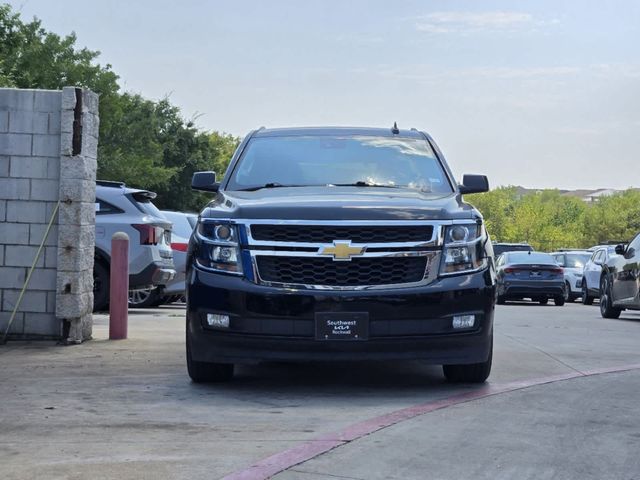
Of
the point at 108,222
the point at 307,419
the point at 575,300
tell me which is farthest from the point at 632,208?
the point at 307,419

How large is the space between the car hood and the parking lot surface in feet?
4.01

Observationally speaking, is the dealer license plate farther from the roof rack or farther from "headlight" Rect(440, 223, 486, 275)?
the roof rack

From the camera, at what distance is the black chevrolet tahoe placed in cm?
771

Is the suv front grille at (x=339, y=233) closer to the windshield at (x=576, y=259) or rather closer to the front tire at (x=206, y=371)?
the front tire at (x=206, y=371)

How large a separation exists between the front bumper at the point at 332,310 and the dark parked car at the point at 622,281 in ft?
38.1

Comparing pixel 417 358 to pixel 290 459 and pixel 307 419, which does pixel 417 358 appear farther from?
pixel 290 459

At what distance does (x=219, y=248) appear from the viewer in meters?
7.93

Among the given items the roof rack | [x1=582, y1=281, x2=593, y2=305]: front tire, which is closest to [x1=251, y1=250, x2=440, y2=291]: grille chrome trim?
the roof rack

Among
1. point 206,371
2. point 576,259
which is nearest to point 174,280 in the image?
point 206,371

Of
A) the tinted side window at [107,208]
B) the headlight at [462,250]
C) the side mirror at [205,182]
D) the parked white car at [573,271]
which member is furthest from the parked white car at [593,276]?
the headlight at [462,250]

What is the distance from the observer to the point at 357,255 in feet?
25.4

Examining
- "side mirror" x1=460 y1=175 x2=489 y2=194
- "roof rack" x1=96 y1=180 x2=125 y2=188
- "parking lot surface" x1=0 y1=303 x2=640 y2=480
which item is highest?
"roof rack" x1=96 y1=180 x2=125 y2=188

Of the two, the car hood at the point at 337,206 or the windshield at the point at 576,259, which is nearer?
the car hood at the point at 337,206

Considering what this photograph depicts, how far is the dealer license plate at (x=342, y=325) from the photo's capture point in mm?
7684
